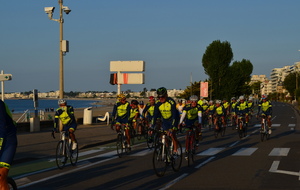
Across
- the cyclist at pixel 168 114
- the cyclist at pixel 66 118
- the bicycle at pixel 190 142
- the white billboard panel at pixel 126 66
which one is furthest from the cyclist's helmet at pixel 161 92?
the white billboard panel at pixel 126 66

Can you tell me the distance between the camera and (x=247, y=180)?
399 inches

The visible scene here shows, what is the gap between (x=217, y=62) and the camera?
81.4 metres

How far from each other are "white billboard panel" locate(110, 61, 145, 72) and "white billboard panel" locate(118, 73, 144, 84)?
0.39 meters

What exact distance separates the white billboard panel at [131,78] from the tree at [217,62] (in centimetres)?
4929

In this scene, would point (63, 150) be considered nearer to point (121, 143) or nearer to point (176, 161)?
point (176, 161)

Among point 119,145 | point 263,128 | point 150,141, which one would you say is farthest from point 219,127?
point 119,145

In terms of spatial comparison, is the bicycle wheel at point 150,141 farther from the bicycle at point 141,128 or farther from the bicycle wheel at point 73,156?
the bicycle wheel at point 73,156

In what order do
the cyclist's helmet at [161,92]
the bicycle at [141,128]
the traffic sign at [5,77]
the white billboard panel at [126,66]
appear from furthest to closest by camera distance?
the white billboard panel at [126,66] < the bicycle at [141,128] < the traffic sign at [5,77] < the cyclist's helmet at [161,92]

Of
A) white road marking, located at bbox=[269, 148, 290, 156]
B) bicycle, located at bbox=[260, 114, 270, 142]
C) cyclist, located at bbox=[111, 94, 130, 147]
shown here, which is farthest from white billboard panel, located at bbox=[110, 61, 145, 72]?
white road marking, located at bbox=[269, 148, 290, 156]

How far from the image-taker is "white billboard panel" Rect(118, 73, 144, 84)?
95.6ft

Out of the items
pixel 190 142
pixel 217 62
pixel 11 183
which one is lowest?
pixel 190 142

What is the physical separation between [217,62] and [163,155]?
71.6m

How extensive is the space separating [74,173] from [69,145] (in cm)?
141

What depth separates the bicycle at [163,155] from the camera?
10.7m
